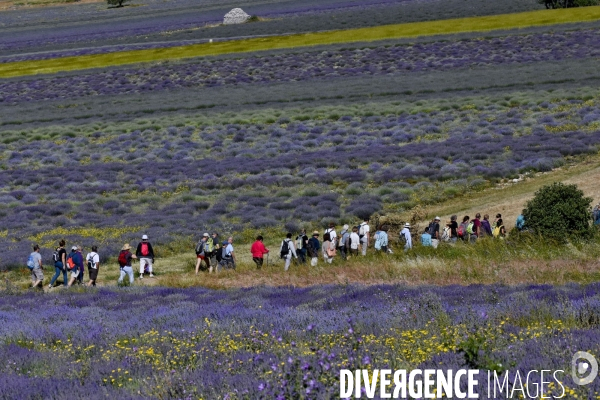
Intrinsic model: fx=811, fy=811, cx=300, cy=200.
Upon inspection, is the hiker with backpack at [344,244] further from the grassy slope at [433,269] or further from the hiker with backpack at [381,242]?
the hiker with backpack at [381,242]

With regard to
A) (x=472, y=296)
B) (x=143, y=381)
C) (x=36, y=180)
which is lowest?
(x=36, y=180)

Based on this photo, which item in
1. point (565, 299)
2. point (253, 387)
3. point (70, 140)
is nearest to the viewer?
point (253, 387)

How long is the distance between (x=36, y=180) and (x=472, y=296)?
103ft

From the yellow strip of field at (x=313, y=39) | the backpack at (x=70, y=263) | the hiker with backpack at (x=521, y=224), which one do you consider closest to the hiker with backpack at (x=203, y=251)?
the backpack at (x=70, y=263)

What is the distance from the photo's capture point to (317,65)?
69.3 m

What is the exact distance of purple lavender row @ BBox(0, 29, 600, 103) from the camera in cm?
6353

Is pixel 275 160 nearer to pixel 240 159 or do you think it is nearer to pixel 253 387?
pixel 240 159

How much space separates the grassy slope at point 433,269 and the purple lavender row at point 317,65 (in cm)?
4130

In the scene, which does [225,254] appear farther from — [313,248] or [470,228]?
[470,228]

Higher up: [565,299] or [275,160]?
[565,299]

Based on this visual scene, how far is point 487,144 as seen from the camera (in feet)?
122

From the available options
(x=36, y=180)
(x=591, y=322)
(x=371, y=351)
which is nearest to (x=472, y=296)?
(x=591, y=322)

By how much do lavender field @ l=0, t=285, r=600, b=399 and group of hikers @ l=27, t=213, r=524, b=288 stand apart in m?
6.50

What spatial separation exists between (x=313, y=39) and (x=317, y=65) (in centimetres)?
1310
